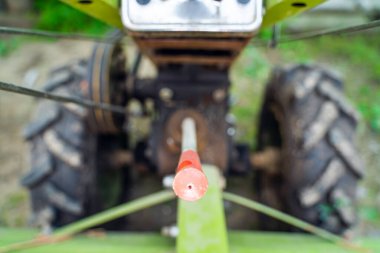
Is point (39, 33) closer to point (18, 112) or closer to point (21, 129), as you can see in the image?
point (21, 129)

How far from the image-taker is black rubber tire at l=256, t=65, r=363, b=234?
6.56ft

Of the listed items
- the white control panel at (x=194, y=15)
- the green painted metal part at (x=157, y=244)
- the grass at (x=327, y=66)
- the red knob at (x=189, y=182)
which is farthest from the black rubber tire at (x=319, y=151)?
the red knob at (x=189, y=182)

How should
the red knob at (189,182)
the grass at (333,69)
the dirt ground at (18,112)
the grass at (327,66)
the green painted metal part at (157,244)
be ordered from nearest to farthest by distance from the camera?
1. the red knob at (189,182)
2. the green painted metal part at (157,244)
3. the dirt ground at (18,112)
4. the grass at (333,69)
5. the grass at (327,66)

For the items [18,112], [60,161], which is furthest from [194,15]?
[18,112]

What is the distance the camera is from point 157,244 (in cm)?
149

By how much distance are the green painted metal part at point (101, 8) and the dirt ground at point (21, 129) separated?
74.8 inches

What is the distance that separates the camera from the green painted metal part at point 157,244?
1399 millimetres

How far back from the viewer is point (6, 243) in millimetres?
1363

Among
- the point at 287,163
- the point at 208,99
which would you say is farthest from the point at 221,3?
the point at 287,163

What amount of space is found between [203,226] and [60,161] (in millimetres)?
950

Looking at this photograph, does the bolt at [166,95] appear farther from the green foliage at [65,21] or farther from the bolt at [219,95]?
the green foliage at [65,21]

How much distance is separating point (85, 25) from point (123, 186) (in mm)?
1917

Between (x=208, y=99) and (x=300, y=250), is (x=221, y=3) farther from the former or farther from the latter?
(x=208, y=99)

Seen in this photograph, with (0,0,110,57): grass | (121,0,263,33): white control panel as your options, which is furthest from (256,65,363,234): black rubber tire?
(0,0,110,57): grass
